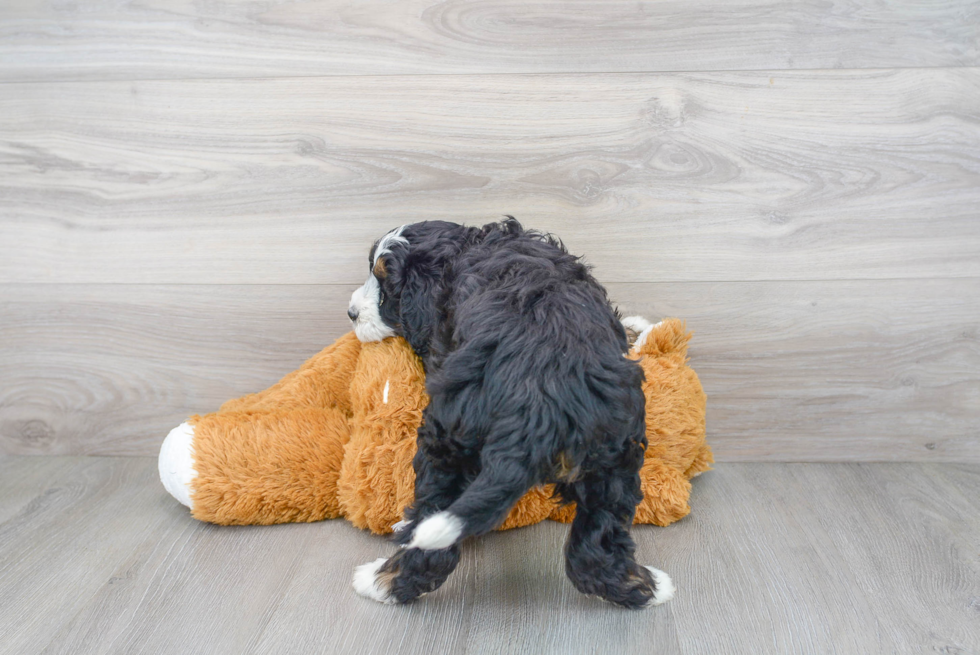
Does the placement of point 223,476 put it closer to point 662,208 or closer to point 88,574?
point 88,574

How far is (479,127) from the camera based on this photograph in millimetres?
1505

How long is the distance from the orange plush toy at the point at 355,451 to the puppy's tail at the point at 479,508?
0.38m

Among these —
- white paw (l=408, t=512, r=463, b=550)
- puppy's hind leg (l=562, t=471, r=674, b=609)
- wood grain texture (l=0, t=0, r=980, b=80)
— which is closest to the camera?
white paw (l=408, t=512, r=463, b=550)

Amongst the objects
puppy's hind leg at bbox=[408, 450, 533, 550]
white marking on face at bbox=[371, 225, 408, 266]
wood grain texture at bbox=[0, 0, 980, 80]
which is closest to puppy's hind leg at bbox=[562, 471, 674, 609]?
puppy's hind leg at bbox=[408, 450, 533, 550]

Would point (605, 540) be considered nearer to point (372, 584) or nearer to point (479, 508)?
point (479, 508)

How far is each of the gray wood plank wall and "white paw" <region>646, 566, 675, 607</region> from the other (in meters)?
0.55

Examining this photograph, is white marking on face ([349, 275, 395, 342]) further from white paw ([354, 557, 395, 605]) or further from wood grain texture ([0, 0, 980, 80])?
wood grain texture ([0, 0, 980, 80])

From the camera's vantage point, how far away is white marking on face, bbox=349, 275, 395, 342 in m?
1.28

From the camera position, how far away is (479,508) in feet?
2.95

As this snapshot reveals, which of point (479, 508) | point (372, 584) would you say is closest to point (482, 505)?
point (479, 508)

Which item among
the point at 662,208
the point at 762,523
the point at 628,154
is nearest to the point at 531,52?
the point at 628,154

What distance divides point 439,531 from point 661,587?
472 millimetres

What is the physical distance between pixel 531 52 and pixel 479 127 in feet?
0.62

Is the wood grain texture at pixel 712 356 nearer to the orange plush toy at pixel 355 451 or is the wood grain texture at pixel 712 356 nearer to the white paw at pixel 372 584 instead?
the orange plush toy at pixel 355 451
